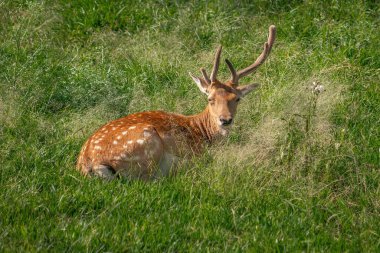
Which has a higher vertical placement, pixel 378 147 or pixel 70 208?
pixel 70 208

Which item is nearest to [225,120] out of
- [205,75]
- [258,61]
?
[205,75]

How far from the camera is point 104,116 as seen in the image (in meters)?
9.54

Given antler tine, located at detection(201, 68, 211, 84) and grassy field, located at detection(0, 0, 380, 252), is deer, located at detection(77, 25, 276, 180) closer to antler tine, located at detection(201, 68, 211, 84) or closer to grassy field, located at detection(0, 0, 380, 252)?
antler tine, located at detection(201, 68, 211, 84)

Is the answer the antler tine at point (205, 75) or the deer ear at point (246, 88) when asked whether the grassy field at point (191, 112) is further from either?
the antler tine at point (205, 75)

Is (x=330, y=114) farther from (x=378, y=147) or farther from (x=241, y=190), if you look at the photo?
(x=241, y=190)

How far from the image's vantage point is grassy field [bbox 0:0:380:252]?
6680 millimetres

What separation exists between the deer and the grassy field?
23 cm

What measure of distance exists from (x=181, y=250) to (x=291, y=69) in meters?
4.20

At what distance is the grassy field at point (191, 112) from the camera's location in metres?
6.68

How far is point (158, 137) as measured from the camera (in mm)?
8273

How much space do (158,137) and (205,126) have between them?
0.87m

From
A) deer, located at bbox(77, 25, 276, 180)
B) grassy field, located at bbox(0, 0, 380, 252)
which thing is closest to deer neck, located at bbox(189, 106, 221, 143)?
deer, located at bbox(77, 25, 276, 180)

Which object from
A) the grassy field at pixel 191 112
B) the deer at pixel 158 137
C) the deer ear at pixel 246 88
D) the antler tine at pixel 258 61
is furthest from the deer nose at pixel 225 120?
the antler tine at pixel 258 61

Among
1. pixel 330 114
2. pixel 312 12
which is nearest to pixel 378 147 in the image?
pixel 330 114
